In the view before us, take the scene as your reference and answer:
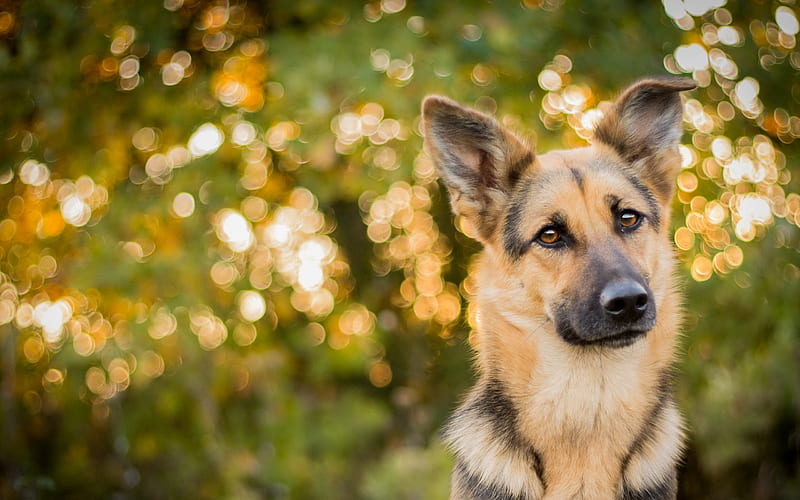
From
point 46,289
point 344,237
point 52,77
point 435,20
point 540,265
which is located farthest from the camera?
point 344,237

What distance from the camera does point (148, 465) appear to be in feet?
26.2

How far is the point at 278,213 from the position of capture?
733 centimetres

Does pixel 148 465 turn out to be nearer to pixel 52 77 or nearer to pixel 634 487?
pixel 52 77

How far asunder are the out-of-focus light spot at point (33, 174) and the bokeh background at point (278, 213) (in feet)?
0.21

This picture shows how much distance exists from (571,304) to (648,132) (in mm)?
1064

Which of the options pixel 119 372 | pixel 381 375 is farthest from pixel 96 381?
pixel 381 375

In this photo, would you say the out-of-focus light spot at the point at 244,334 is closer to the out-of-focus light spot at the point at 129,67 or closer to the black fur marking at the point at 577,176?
the out-of-focus light spot at the point at 129,67

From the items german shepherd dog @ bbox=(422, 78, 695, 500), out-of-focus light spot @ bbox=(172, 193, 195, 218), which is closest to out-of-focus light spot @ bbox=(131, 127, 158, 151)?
out-of-focus light spot @ bbox=(172, 193, 195, 218)

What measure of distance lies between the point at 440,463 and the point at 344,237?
3646 mm

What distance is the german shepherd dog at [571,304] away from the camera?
2.70 m

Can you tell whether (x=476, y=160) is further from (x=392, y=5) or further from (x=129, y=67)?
(x=129, y=67)

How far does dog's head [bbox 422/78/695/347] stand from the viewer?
110 inches

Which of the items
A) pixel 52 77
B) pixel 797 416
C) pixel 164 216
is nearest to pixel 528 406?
pixel 797 416

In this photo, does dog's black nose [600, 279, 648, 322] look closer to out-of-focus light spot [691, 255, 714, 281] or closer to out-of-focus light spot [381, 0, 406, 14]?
out-of-focus light spot [691, 255, 714, 281]
